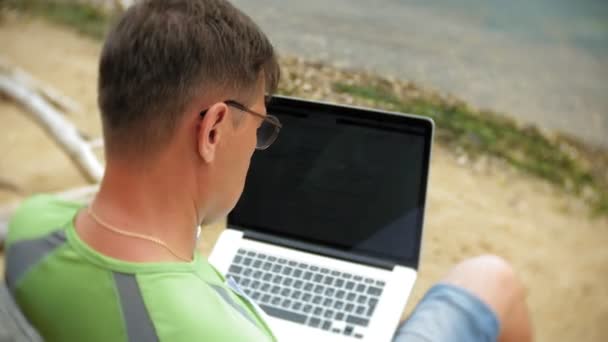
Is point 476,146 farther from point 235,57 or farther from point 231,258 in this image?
point 235,57

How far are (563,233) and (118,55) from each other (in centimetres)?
191

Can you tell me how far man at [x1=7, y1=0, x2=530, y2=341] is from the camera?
0.79 m

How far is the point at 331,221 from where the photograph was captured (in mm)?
1267

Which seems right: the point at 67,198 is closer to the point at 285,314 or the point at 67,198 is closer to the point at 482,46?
the point at 482,46

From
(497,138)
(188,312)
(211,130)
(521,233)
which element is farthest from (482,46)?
(188,312)

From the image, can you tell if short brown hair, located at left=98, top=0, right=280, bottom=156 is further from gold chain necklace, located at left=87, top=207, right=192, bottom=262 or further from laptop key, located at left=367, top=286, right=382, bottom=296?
laptop key, located at left=367, top=286, right=382, bottom=296

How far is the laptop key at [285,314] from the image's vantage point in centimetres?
117

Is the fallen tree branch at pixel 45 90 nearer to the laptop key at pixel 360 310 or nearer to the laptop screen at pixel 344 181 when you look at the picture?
the laptop screen at pixel 344 181

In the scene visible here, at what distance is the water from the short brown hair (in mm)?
530

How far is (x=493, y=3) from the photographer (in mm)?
2072

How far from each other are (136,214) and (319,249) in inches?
19.1

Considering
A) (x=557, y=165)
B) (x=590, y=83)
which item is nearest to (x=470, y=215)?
(x=557, y=165)

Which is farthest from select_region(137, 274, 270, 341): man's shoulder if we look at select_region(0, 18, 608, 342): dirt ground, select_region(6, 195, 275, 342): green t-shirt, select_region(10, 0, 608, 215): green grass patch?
select_region(0, 18, 608, 342): dirt ground

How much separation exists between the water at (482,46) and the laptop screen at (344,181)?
0.20 meters
